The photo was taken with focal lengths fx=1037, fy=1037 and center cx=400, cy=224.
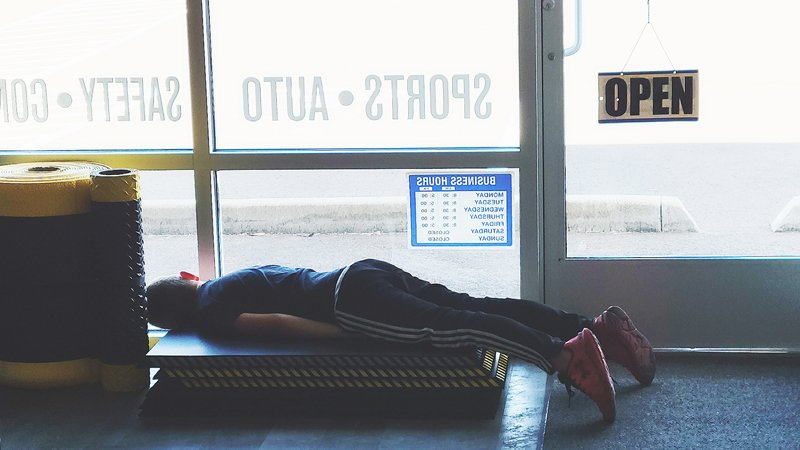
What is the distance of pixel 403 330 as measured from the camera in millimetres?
3344

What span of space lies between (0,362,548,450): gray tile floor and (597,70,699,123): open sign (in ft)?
3.45

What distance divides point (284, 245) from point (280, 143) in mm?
406

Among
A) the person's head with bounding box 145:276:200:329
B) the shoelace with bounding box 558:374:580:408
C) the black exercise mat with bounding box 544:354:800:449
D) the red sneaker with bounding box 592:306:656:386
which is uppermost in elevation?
the person's head with bounding box 145:276:200:329

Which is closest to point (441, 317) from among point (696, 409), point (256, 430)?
point (256, 430)

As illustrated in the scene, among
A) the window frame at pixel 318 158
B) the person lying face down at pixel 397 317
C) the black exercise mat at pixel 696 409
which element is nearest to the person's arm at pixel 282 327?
the person lying face down at pixel 397 317

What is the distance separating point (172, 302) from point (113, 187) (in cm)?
45

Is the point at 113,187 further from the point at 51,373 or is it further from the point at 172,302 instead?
the point at 51,373

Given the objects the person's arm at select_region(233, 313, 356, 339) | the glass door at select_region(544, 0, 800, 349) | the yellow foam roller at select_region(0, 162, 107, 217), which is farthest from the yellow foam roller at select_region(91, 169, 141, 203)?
the glass door at select_region(544, 0, 800, 349)

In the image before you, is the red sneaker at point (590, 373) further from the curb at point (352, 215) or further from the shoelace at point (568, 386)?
the curb at point (352, 215)

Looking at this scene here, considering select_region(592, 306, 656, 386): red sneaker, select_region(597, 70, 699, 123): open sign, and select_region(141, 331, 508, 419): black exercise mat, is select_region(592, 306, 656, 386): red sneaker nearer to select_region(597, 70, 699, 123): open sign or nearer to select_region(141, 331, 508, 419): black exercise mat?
select_region(141, 331, 508, 419): black exercise mat

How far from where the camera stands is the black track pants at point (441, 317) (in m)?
3.26

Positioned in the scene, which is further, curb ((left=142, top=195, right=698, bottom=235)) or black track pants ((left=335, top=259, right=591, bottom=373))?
curb ((left=142, top=195, right=698, bottom=235))

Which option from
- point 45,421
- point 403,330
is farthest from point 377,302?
point 45,421

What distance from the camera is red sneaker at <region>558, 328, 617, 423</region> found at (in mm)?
Answer: 3205
